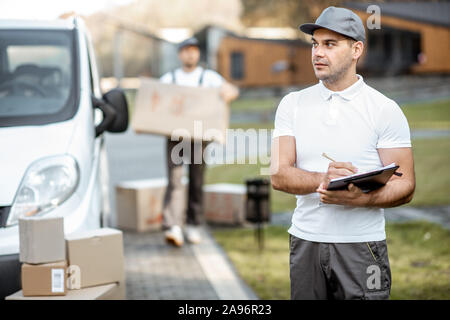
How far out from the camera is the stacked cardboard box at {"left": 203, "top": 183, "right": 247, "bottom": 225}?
30.2 ft

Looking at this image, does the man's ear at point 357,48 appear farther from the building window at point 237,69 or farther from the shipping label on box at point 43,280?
the building window at point 237,69

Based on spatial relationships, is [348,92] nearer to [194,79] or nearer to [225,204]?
[194,79]

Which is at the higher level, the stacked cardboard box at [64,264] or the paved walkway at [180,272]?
the stacked cardboard box at [64,264]

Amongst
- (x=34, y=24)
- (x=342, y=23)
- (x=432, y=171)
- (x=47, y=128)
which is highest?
(x=34, y=24)

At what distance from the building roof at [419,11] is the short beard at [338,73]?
129 ft

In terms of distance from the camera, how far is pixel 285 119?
3.38 metres

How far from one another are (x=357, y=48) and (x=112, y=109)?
3103 millimetres

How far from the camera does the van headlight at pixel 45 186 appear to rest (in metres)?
4.85

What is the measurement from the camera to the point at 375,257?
326 centimetres

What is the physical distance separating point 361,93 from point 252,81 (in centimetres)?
4409

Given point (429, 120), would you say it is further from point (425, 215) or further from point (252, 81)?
point (252, 81)

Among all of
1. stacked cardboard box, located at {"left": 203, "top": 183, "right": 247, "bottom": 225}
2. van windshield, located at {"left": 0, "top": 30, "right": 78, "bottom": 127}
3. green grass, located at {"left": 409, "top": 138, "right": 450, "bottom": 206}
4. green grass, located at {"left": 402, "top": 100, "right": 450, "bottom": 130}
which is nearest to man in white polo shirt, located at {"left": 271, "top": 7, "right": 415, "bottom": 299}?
van windshield, located at {"left": 0, "top": 30, "right": 78, "bottom": 127}

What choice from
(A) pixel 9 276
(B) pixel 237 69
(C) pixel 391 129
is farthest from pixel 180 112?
(B) pixel 237 69

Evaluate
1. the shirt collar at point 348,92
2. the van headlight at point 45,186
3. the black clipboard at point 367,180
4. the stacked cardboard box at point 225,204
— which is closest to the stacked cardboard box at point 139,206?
the stacked cardboard box at point 225,204
